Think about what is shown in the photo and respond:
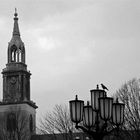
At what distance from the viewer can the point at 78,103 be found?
17.0 metres

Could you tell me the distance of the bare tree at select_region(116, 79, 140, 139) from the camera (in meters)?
47.5

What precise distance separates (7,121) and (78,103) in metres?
69.9

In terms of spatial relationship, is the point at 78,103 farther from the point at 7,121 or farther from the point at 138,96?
the point at 7,121

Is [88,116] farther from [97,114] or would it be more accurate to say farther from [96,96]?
[96,96]

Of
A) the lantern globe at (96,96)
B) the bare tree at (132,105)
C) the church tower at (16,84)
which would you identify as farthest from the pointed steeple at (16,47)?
the lantern globe at (96,96)

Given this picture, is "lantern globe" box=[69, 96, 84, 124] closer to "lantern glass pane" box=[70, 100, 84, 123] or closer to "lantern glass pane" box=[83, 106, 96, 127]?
"lantern glass pane" box=[70, 100, 84, 123]

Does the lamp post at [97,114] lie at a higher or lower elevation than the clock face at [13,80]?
lower

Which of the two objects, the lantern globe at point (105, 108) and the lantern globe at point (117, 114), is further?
the lantern globe at point (117, 114)

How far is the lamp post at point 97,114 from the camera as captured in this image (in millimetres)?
16672

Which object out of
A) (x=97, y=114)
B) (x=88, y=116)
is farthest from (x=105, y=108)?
(x=88, y=116)

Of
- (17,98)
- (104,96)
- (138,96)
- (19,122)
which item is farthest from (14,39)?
(104,96)

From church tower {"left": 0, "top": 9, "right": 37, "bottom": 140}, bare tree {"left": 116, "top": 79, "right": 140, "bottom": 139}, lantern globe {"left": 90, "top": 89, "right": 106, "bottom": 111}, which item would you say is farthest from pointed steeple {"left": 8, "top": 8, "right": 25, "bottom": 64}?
lantern globe {"left": 90, "top": 89, "right": 106, "bottom": 111}

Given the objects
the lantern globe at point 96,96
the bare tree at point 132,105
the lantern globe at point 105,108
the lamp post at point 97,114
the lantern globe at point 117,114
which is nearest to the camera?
the lantern globe at point 105,108

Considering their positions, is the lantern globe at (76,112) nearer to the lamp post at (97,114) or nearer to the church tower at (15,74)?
→ the lamp post at (97,114)
